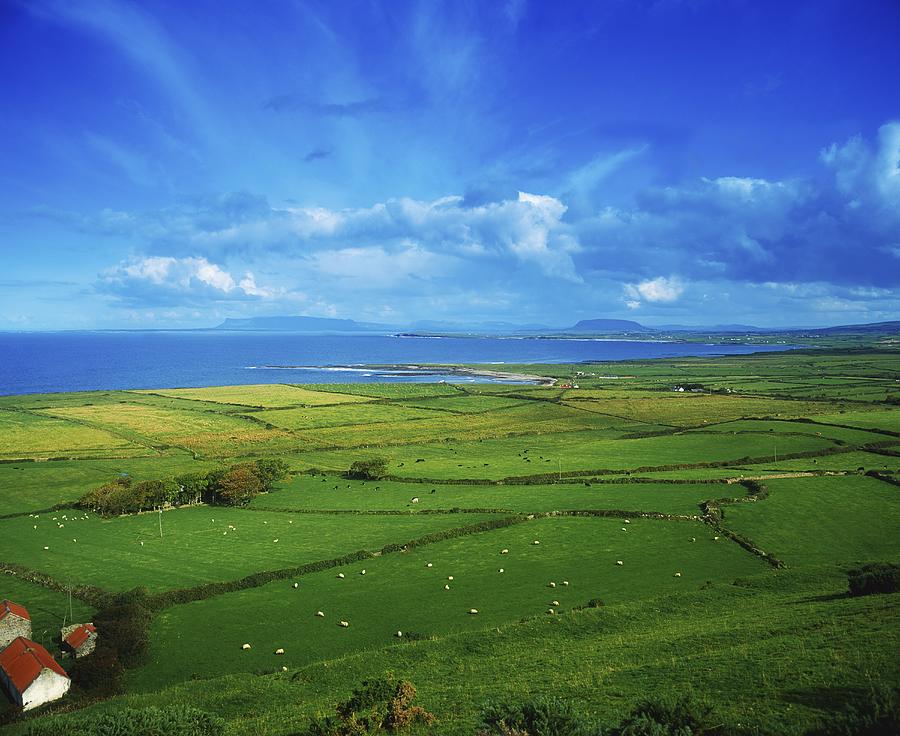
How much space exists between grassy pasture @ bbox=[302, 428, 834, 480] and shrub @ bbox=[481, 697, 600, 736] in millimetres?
47414

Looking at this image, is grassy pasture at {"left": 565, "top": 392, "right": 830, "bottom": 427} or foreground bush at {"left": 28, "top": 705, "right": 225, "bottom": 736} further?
grassy pasture at {"left": 565, "top": 392, "right": 830, "bottom": 427}

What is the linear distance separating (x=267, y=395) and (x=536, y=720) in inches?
5121

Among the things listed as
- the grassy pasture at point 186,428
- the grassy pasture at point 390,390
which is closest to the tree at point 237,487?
the grassy pasture at point 186,428

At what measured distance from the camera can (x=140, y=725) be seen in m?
20.0

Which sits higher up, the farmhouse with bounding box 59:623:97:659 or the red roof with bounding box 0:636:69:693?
the red roof with bounding box 0:636:69:693

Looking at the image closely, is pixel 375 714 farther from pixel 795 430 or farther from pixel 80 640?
pixel 795 430

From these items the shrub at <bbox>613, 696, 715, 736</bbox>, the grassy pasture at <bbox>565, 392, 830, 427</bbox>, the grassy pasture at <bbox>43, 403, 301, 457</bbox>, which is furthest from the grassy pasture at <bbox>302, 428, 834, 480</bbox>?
the shrub at <bbox>613, 696, 715, 736</bbox>

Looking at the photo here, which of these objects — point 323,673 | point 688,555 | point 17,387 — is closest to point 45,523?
point 323,673

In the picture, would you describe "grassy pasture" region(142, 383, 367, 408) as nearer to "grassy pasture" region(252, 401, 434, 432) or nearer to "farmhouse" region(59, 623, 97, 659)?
Result: "grassy pasture" region(252, 401, 434, 432)

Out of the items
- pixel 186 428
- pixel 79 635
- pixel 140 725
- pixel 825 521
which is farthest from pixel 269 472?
pixel 825 521

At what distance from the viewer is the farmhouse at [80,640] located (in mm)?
29234

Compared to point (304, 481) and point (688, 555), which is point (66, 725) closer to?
point (688, 555)

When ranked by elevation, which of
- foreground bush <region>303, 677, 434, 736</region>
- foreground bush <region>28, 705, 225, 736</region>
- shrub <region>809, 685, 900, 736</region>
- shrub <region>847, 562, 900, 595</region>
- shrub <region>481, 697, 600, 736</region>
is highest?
shrub <region>809, 685, 900, 736</region>

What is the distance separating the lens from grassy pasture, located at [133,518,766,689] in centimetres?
3039
